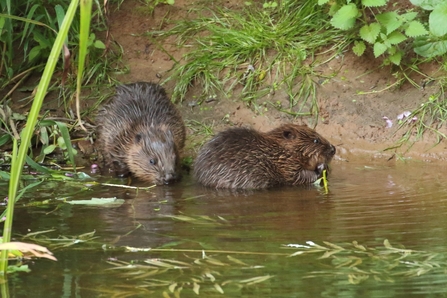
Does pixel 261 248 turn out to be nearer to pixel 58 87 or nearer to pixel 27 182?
pixel 27 182

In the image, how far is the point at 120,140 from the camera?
7027mm

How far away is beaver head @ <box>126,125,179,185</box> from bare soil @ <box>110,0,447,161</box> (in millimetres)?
606

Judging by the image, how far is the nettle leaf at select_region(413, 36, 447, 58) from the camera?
698 cm

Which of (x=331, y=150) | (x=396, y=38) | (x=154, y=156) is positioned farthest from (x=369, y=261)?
(x=396, y=38)

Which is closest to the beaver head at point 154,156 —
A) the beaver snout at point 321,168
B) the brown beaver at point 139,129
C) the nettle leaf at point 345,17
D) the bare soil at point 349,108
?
the brown beaver at point 139,129

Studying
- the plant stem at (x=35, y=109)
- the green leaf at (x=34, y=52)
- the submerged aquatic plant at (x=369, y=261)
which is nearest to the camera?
the plant stem at (x=35, y=109)

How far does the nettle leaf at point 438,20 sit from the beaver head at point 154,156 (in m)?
2.15

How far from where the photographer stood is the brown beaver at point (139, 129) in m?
6.79

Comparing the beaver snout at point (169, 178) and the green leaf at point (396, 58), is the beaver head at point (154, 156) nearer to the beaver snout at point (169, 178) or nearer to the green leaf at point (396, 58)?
the beaver snout at point (169, 178)

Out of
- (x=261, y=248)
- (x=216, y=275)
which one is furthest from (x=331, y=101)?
(x=216, y=275)

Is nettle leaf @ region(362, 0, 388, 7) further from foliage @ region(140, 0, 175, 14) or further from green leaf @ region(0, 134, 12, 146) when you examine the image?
green leaf @ region(0, 134, 12, 146)

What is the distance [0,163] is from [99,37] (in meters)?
1.90

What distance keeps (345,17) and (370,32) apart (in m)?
0.23

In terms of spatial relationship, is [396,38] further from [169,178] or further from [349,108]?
[169,178]
